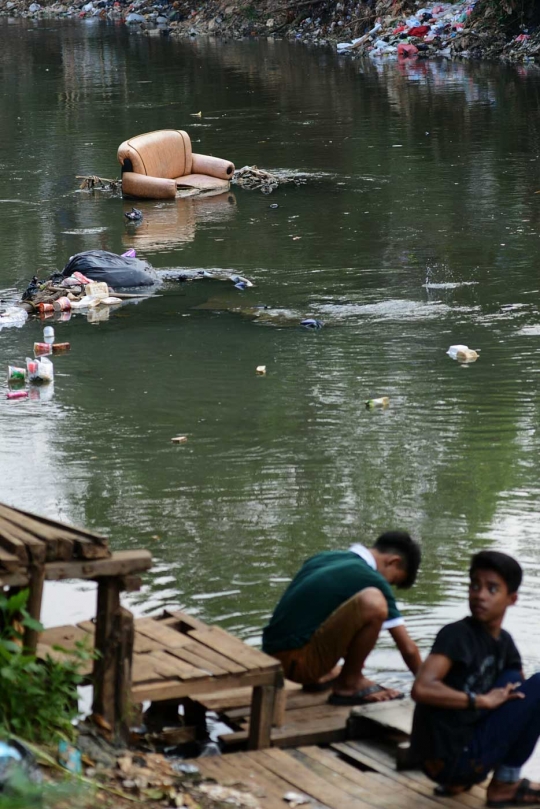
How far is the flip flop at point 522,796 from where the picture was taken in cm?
407

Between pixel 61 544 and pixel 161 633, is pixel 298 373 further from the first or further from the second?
pixel 61 544

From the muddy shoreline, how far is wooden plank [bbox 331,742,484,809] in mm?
28359

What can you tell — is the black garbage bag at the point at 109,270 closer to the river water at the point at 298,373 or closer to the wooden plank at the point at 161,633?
the river water at the point at 298,373

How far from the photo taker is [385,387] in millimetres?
9102

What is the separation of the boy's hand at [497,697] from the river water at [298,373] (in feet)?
3.67

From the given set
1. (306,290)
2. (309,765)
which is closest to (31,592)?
(309,765)

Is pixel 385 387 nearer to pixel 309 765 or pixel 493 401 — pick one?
pixel 493 401

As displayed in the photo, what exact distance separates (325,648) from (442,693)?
A: 2.38ft

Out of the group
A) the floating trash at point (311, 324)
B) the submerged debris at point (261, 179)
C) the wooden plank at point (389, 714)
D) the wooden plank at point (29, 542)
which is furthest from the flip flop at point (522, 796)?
the submerged debris at point (261, 179)

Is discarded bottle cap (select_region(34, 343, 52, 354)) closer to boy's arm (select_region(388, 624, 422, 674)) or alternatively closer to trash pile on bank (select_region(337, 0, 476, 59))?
boy's arm (select_region(388, 624, 422, 674))

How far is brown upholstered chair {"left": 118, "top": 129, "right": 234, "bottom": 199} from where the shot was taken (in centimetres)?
1712

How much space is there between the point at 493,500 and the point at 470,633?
2.94 meters

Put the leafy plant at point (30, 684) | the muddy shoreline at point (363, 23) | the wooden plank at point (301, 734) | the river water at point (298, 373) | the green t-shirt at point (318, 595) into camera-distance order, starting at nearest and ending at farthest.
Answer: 1. the leafy plant at point (30, 684)
2. the wooden plank at point (301, 734)
3. the green t-shirt at point (318, 595)
4. the river water at point (298, 373)
5. the muddy shoreline at point (363, 23)

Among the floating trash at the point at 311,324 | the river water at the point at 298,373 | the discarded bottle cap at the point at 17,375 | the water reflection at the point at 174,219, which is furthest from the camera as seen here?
the water reflection at the point at 174,219
